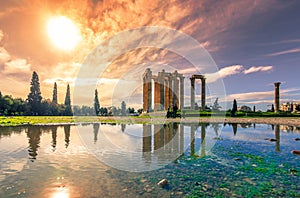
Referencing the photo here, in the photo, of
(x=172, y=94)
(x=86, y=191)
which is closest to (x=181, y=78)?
(x=172, y=94)

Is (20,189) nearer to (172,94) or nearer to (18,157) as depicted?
(18,157)

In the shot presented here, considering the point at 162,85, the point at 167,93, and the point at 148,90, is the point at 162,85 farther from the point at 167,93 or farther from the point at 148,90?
the point at 148,90

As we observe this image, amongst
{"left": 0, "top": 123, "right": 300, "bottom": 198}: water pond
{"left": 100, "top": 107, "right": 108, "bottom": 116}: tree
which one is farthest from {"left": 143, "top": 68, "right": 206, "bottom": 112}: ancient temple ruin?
{"left": 0, "top": 123, "right": 300, "bottom": 198}: water pond

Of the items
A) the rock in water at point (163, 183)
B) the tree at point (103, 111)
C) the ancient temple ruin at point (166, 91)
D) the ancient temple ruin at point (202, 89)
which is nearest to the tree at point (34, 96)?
the tree at point (103, 111)

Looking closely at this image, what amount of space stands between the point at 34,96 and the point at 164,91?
187 feet

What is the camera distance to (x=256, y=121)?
46.5 meters

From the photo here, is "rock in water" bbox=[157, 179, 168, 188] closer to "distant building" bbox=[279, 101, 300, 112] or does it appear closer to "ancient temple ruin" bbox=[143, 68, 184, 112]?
"ancient temple ruin" bbox=[143, 68, 184, 112]

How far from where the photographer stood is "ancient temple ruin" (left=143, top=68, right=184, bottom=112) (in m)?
70.8

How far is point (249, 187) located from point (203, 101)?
6271 centimetres

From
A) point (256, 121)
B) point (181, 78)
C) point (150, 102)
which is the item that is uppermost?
point (181, 78)

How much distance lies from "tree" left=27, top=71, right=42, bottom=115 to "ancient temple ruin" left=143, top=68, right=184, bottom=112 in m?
48.2

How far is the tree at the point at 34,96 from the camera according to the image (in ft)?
280

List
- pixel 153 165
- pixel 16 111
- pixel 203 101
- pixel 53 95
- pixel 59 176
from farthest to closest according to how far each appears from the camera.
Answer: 1. pixel 53 95
2. pixel 16 111
3. pixel 203 101
4. pixel 153 165
5. pixel 59 176

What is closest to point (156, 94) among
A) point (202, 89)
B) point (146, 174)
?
point (202, 89)
